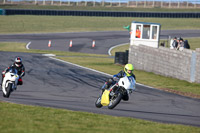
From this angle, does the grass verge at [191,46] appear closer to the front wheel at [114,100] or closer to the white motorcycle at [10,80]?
the white motorcycle at [10,80]

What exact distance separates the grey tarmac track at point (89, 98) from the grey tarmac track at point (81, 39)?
19062mm

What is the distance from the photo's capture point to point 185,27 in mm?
68688

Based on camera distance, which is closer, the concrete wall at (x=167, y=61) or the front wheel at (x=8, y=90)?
the front wheel at (x=8, y=90)

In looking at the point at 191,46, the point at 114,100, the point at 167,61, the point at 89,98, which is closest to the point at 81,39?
the point at 191,46

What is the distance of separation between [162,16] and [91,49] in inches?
1200

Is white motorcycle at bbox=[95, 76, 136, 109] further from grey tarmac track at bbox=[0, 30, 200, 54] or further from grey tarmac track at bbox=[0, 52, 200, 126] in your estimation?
grey tarmac track at bbox=[0, 30, 200, 54]

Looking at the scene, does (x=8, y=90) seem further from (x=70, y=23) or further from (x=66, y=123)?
(x=70, y=23)

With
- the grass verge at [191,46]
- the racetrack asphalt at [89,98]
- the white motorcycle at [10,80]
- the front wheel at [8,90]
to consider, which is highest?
the white motorcycle at [10,80]

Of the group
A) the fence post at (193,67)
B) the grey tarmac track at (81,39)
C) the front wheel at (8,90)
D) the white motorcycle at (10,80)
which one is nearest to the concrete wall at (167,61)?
the fence post at (193,67)

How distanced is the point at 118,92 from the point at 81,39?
128 ft

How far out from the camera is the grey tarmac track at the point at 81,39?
44469mm

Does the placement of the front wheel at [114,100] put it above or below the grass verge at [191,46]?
above

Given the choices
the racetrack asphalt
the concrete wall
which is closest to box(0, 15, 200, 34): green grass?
the concrete wall

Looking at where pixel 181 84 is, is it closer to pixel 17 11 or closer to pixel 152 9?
pixel 17 11
